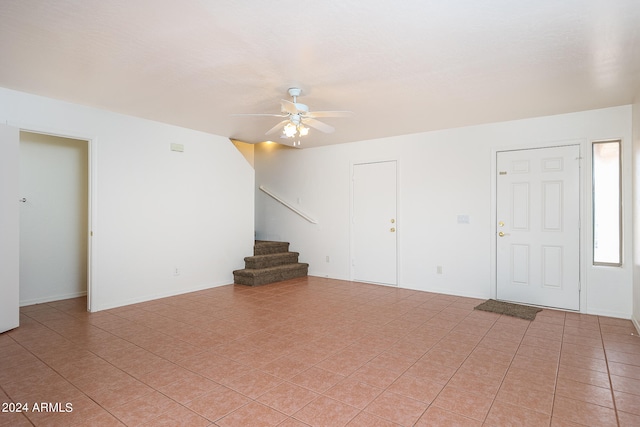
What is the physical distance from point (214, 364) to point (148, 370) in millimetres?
501

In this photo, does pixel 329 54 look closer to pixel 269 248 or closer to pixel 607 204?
pixel 607 204

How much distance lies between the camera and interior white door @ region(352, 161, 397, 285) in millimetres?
5961

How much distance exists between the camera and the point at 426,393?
241 centimetres

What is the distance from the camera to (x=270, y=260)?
21.5ft

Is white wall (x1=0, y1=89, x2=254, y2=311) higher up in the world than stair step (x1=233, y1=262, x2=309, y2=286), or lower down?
higher up

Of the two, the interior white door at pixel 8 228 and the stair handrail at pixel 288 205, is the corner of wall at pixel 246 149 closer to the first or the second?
the stair handrail at pixel 288 205

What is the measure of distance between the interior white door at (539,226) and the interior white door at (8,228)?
5.93 meters

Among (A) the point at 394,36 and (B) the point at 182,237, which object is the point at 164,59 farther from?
(B) the point at 182,237

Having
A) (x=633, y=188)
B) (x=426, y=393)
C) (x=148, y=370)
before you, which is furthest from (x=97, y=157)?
(x=633, y=188)

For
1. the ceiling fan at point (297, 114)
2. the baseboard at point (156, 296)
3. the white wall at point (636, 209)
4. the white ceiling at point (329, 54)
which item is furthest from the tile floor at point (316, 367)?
the white ceiling at point (329, 54)

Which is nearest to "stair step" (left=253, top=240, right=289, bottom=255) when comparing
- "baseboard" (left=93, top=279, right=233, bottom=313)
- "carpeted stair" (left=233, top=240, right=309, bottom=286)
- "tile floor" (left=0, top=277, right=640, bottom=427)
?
"carpeted stair" (left=233, top=240, right=309, bottom=286)

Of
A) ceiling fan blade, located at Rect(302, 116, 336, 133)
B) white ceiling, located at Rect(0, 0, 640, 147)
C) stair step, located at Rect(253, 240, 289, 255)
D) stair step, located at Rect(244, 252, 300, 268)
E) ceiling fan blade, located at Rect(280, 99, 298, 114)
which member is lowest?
stair step, located at Rect(244, 252, 300, 268)

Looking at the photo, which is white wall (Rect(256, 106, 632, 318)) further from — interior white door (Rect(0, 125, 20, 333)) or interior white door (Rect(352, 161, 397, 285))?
interior white door (Rect(0, 125, 20, 333))

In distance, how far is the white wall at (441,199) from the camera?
4301 mm
